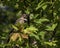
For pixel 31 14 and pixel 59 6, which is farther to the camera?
pixel 31 14

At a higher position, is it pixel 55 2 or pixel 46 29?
pixel 55 2

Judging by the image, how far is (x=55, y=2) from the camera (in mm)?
4078

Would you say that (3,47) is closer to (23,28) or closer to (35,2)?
(23,28)

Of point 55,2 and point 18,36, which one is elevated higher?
point 55,2

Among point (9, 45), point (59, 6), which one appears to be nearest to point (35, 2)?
point (59, 6)

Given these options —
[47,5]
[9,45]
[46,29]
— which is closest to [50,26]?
[46,29]

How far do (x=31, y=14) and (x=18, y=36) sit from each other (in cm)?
56

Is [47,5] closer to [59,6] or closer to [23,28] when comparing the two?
[59,6]

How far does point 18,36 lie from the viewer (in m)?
4.07

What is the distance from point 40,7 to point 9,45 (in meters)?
0.80

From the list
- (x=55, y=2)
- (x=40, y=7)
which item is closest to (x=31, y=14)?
(x=40, y=7)

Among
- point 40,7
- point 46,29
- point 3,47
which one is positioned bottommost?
point 3,47

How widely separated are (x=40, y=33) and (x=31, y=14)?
1.39 ft

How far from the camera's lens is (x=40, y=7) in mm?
4242
